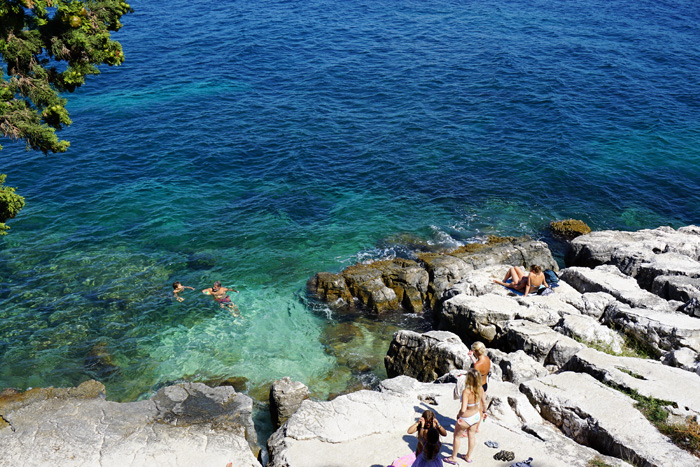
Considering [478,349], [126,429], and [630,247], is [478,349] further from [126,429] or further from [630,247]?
[630,247]

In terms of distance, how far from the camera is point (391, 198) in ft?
110

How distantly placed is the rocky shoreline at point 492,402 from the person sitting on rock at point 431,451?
2456mm

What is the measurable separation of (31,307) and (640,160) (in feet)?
127

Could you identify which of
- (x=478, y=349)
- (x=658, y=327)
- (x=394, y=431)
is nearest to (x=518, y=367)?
(x=478, y=349)

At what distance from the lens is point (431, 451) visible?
11.6 meters

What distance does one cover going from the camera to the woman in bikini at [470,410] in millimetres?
13039

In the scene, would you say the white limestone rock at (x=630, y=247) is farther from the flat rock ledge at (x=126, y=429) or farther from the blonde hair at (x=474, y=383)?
the flat rock ledge at (x=126, y=429)

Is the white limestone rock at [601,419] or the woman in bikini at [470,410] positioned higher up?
the woman in bikini at [470,410]

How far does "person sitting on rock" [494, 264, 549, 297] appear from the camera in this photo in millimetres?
21422

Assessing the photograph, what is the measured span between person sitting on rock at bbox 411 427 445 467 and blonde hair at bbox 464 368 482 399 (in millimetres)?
1788

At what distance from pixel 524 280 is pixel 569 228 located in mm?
10285

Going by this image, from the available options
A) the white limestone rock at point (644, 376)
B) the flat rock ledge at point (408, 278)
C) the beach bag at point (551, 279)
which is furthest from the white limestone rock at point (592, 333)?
the flat rock ledge at point (408, 278)

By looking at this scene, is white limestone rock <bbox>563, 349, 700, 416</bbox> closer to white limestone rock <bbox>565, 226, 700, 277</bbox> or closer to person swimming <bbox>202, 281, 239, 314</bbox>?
white limestone rock <bbox>565, 226, 700, 277</bbox>

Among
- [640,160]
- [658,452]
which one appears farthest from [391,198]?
[658,452]
